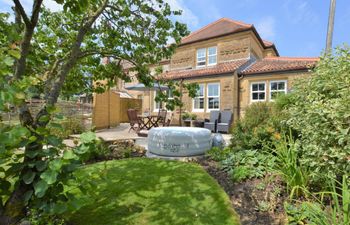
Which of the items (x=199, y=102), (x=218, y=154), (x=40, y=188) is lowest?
(x=218, y=154)

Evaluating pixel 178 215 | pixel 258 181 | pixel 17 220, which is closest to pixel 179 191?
pixel 178 215

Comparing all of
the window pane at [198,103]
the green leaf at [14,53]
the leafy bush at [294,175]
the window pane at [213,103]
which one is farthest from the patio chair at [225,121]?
the green leaf at [14,53]

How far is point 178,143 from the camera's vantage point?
572cm

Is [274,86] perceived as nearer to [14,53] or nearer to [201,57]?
[201,57]

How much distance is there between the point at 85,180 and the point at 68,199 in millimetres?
213

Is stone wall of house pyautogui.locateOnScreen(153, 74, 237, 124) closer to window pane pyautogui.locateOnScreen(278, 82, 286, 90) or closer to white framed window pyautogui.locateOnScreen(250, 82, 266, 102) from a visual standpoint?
white framed window pyautogui.locateOnScreen(250, 82, 266, 102)

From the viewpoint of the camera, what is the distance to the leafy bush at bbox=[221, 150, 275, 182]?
3.94m

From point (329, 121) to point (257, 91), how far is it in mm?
10702

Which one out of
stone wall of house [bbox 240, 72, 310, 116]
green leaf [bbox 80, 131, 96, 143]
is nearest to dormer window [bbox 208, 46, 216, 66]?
stone wall of house [bbox 240, 72, 310, 116]

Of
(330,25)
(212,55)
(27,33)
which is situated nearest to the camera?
(27,33)

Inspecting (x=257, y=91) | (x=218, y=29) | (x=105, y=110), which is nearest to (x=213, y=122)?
(x=257, y=91)

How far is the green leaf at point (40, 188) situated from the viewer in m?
1.69

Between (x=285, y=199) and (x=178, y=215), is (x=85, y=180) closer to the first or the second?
(x=178, y=215)

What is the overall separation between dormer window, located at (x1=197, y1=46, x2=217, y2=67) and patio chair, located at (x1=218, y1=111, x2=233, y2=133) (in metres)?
5.66
